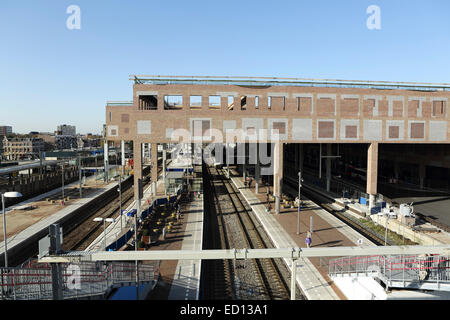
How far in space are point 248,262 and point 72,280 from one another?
12.1 meters

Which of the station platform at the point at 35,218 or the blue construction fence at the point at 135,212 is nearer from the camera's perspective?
the blue construction fence at the point at 135,212

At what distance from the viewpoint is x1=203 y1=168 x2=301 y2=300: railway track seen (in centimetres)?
1689

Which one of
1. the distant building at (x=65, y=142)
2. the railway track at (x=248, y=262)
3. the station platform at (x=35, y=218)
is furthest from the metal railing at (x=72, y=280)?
the distant building at (x=65, y=142)

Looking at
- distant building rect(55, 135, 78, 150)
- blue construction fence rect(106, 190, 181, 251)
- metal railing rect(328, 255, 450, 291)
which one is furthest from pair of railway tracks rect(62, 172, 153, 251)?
distant building rect(55, 135, 78, 150)

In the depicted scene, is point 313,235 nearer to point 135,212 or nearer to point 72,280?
point 135,212

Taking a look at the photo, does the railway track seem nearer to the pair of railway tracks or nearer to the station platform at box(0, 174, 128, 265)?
the pair of railway tracks

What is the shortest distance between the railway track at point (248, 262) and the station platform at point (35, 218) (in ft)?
55.5

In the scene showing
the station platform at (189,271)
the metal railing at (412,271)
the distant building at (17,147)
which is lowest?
the station platform at (189,271)

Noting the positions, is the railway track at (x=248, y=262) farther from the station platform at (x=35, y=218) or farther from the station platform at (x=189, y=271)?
the station platform at (x=35, y=218)

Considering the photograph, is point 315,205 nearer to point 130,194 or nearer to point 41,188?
point 130,194

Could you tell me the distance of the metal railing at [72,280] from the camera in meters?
11.4
